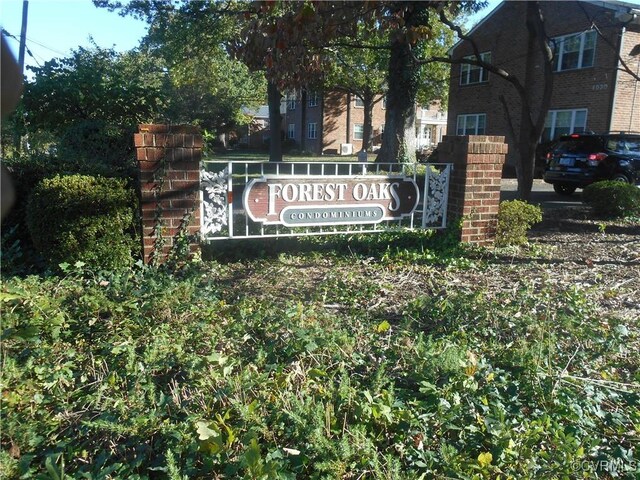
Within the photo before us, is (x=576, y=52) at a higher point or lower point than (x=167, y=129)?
higher

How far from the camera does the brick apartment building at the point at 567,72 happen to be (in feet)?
60.9

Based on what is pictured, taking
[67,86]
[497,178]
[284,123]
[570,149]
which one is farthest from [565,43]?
[284,123]

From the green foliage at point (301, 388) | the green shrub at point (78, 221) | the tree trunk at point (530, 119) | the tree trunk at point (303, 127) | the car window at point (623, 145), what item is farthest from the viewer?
the tree trunk at point (303, 127)

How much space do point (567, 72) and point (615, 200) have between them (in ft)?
45.2

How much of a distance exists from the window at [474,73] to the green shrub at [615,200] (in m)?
16.9

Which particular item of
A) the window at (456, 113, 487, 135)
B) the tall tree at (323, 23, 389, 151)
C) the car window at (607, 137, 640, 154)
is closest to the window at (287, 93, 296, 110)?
the tall tree at (323, 23, 389, 151)

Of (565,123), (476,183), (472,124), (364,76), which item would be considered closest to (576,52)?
(565,123)

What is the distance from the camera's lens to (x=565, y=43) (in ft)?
68.1

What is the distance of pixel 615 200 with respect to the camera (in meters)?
8.93

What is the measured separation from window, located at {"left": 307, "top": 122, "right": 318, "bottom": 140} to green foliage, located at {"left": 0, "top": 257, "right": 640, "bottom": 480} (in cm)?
4161

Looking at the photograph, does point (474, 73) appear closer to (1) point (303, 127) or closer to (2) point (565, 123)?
(2) point (565, 123)

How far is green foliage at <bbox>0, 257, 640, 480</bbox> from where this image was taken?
90.9 inches

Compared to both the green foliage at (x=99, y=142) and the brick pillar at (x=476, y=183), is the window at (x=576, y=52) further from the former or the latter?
the green foliage at (x=99, y=142)

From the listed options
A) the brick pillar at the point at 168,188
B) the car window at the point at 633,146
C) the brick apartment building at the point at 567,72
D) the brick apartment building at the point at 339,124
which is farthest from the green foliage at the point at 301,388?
the brick apartment building at the point at 339,124
